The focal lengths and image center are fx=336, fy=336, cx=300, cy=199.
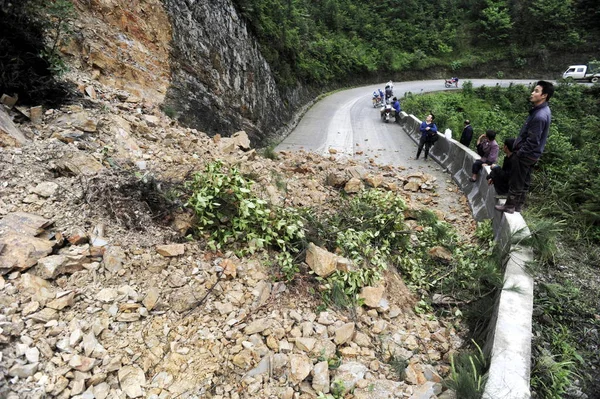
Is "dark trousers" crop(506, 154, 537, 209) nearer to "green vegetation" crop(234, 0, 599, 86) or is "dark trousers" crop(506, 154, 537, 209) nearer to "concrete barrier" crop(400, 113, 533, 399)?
"concrete barrier" crop(400, 113, 533, 399)

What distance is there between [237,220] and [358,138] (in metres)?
10.4

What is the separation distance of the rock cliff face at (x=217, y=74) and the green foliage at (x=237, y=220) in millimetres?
5894

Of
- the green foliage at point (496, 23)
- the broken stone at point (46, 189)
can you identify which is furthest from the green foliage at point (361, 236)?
the green foliage at point (496, 23)

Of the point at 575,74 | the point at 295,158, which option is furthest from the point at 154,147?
the point at 575,74

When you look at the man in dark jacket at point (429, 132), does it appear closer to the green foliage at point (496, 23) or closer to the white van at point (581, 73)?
the white van at point (581, 73)

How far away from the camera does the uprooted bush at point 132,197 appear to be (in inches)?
159

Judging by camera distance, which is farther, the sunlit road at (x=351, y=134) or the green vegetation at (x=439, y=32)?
the green vegetation at (x=439, y=32)

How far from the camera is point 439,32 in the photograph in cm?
4047

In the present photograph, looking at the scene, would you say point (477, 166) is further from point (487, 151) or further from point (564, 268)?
point (564, 268)

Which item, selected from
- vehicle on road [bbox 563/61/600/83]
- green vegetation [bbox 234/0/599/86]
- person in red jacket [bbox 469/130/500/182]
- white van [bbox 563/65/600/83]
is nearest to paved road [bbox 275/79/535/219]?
person in red jacket [bbox 469/130/500/182]

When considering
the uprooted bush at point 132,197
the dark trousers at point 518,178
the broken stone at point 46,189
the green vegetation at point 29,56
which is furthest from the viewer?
the green vegetation at point 29,56

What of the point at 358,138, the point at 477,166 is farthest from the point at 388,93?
the point at 477,166

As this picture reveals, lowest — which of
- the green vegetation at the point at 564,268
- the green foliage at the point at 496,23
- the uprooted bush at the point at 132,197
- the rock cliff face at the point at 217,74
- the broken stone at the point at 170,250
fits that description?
the green vegetation at the point at 564,268

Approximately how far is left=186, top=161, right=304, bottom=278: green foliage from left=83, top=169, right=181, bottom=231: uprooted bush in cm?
33
